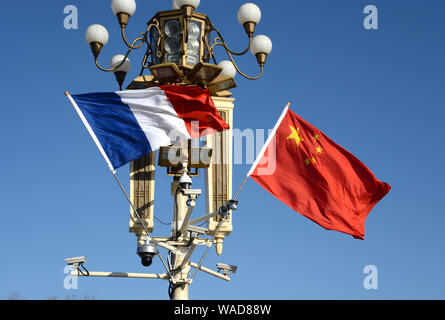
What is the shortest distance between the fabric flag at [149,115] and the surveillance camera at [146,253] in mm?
2572

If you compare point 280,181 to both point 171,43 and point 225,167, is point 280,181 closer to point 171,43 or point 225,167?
point 225,167

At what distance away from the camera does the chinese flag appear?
20.0 m

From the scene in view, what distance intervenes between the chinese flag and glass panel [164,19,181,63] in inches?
129

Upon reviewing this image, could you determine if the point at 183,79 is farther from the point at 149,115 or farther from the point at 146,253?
the point at 146,253

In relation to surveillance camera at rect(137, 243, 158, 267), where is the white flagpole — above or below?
above

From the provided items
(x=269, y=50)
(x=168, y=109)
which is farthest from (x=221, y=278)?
(x=269, y=50)

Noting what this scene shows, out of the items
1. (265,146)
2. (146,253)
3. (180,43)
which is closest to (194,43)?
(180,43)

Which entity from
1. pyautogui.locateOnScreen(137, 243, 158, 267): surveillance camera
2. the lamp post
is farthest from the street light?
pyautogui.locateOnScreen(137, 243, 158, 267): surveillance camera

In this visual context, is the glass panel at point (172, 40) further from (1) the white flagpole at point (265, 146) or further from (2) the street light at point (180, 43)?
(1) the white flagpole at point (265, 146)

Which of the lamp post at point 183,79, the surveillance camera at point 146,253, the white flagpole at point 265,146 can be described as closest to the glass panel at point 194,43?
the lamp post at point 183,79

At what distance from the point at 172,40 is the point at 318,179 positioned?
17.2 feet

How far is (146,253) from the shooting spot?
18.0 metres

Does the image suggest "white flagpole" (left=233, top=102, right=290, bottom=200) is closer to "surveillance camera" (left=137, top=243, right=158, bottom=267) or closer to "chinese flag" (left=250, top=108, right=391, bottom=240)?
"chinese flag" (left=250, top=108, right=391, bottom=240)

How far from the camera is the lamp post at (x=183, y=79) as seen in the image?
20328mm
